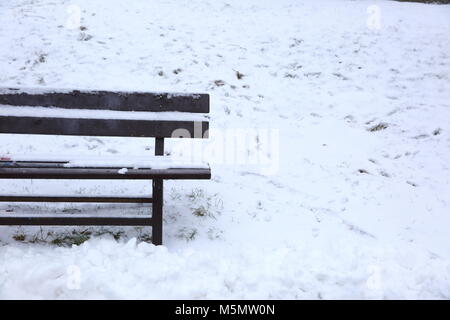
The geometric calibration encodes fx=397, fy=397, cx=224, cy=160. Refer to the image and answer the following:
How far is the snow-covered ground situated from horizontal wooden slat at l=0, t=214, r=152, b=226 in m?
0.19

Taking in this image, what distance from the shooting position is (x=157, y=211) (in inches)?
129

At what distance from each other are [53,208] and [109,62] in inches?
158

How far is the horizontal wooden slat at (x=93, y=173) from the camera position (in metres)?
2.92

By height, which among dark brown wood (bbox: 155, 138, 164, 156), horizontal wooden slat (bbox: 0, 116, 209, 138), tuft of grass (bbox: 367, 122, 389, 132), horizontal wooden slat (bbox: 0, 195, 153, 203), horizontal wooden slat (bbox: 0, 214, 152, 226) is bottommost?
horizontal wooden slat (bbox: 0, 214, 152, 226)

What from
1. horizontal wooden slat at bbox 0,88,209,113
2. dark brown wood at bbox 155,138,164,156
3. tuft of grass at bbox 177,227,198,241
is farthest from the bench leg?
horizontal wooden slat at bbox 0,88,209,113

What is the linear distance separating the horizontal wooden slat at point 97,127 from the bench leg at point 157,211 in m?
0.69

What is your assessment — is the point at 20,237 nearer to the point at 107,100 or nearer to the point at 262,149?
the point at 107,100

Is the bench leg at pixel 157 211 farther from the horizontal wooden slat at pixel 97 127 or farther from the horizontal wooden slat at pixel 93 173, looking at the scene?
the horizontal wooden slat at pixel 97 127

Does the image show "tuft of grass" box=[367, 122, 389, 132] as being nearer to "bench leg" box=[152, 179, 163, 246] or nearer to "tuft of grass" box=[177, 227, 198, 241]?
"tuft of grass" box=[177, 227, 198, 241]

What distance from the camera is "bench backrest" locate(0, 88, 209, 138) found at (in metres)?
3.66

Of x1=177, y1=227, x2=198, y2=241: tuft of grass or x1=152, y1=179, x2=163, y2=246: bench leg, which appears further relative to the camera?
x1=177, y1=227, x2=198, y2=241: tuft of grass

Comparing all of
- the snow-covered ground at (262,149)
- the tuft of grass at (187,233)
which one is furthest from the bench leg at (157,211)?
the tuft of grass at (187,233)

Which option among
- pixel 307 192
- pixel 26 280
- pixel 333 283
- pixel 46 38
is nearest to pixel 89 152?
pixel 26 280

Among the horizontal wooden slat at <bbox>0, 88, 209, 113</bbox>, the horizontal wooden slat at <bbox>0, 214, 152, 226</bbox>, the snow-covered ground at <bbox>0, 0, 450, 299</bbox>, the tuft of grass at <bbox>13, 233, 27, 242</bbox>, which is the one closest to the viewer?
the snow-covered ground at <bbox>0, 0, 450, 299</bbox>
